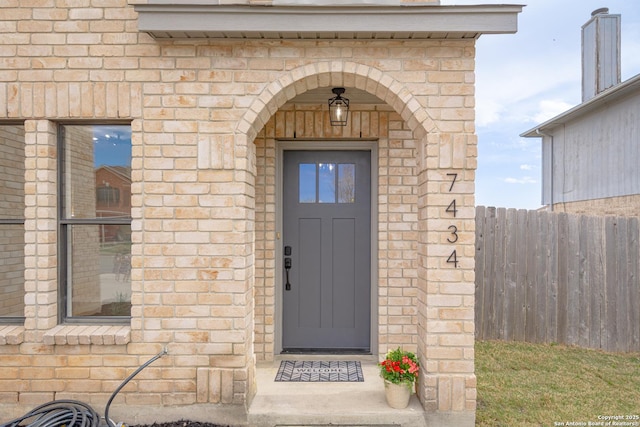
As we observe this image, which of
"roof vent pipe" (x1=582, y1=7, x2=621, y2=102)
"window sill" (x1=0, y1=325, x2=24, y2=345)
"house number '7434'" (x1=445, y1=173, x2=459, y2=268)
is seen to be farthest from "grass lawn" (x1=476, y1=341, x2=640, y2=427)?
"roof vent pipe" (x1=582, y1=7, x2=621, y2=102)

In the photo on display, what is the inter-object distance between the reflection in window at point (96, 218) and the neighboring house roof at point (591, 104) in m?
8.25

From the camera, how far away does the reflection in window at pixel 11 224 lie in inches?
123

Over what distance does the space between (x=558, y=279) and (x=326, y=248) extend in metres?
3.25

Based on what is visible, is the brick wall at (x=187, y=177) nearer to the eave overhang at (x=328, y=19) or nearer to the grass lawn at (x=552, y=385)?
the eave overhang at (x=328, y=19)

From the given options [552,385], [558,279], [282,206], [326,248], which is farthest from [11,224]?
[558,279]

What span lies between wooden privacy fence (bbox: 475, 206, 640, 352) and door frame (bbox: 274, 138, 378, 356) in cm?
184

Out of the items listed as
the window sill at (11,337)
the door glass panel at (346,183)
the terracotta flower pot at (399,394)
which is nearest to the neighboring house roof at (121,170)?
the window sill at (11,337)

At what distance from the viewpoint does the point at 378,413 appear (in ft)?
9.53

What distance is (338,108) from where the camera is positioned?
142 inches

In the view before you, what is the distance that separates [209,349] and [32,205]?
1.83 meters

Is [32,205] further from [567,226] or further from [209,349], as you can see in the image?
[567,226]

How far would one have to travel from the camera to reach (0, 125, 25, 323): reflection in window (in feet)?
10.2

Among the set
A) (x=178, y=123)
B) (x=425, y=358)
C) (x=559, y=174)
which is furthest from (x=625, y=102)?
(x=178, y=123)

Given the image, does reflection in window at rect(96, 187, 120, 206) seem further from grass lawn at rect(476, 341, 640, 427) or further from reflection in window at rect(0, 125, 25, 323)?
grass lawn at rect(476, 341, 640, 427)
